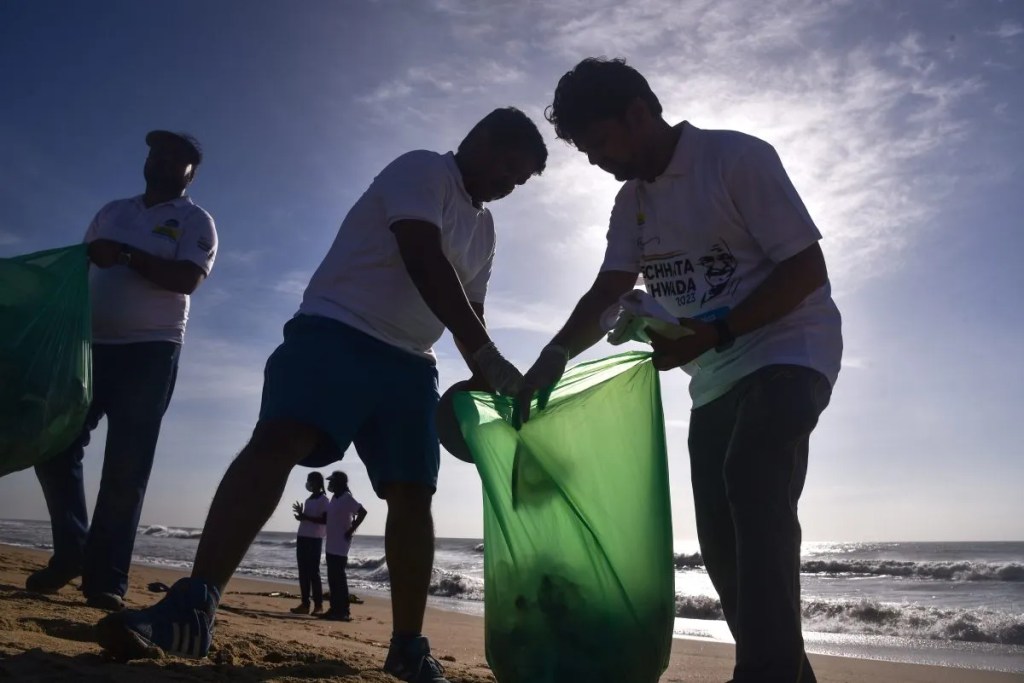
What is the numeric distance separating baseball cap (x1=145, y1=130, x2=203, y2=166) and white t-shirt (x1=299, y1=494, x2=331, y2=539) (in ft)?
16.7

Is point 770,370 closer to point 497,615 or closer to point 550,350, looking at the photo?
point 550,350

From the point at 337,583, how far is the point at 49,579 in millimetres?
4016

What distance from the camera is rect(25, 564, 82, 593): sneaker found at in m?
3.28

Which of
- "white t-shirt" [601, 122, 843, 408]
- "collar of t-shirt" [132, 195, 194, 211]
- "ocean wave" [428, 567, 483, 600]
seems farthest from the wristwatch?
"ocean wave" [428, 567, 483, 600]

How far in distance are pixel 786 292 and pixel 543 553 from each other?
29.8 inches

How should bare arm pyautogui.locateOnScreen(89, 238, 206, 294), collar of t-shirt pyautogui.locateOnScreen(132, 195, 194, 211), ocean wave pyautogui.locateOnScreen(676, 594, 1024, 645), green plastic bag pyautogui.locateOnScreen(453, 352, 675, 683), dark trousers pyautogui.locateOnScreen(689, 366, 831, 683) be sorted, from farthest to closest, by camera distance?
ocean wave pyautogui.locateOnScreen(676, 594, 1024, 645) → collar of t-shirt pyautogui.locateOnScreen(132, 195, 194, 211) → bare arm pyautogui.locateOnScreen(89, 238, 206, 294) → green plastic bag pyautogui.locateOnScreen(453, 352, 675, 683) → dark trousers pyautogui.locateOnScreen(689, 366, 831, 683)

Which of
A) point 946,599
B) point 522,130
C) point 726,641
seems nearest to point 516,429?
point 522,130

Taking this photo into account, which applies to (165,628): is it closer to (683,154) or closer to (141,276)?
(683,154)

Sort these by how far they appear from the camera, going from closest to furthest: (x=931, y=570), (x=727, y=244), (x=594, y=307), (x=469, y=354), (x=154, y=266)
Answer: (x=727, y=244) < (x=594, y=307) < (x=469, y=354) < (x=154, y=266) < (x=931, y=570)

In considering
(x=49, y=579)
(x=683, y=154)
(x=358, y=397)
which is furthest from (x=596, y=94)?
(x=49, y=579)

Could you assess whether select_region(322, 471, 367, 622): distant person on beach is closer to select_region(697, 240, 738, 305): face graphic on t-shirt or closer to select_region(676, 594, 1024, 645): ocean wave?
select_region(676, 594, 1024, 645): ocean wave

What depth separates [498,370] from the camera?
6.40 feet

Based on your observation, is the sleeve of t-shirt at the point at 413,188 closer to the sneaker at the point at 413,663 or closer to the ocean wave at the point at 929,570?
the sneaker at the point at 413,663

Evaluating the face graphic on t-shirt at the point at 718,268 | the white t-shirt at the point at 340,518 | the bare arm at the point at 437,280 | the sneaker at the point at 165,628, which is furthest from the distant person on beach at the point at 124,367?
the white t-shirt at the point at 340,518
